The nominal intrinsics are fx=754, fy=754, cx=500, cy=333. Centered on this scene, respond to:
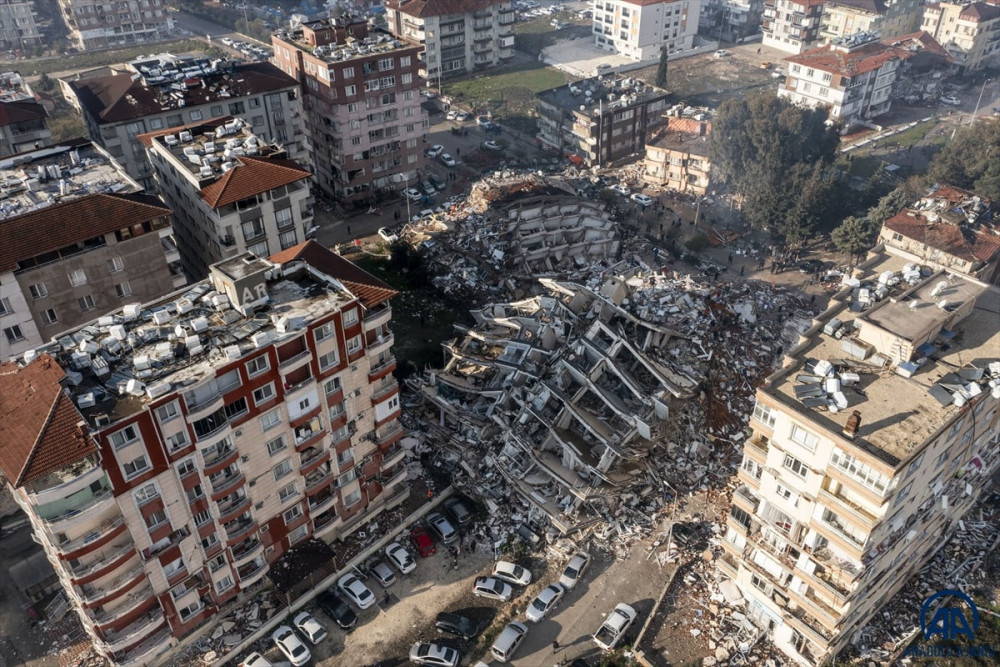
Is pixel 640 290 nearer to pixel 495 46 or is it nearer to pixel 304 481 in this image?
pixel 304 481

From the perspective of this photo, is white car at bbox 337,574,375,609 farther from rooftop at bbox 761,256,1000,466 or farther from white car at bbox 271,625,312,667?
rooftop at bbox 761,256,1000,466

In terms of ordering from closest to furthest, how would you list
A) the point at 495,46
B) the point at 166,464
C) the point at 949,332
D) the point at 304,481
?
the point at 166,464
the point at 949,332
the point at 304,481
the point at 495,46

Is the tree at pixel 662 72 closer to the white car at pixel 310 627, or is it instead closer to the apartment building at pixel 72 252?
the apartment building at pixel 72 252

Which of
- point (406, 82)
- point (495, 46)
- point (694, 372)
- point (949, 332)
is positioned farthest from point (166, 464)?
point (495, 46)

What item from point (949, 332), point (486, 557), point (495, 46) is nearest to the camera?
point (949, 332)

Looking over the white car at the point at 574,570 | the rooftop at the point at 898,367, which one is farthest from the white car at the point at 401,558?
the rooftop at the point at 898,367

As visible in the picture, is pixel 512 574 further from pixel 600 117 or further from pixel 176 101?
pixel 600 117
